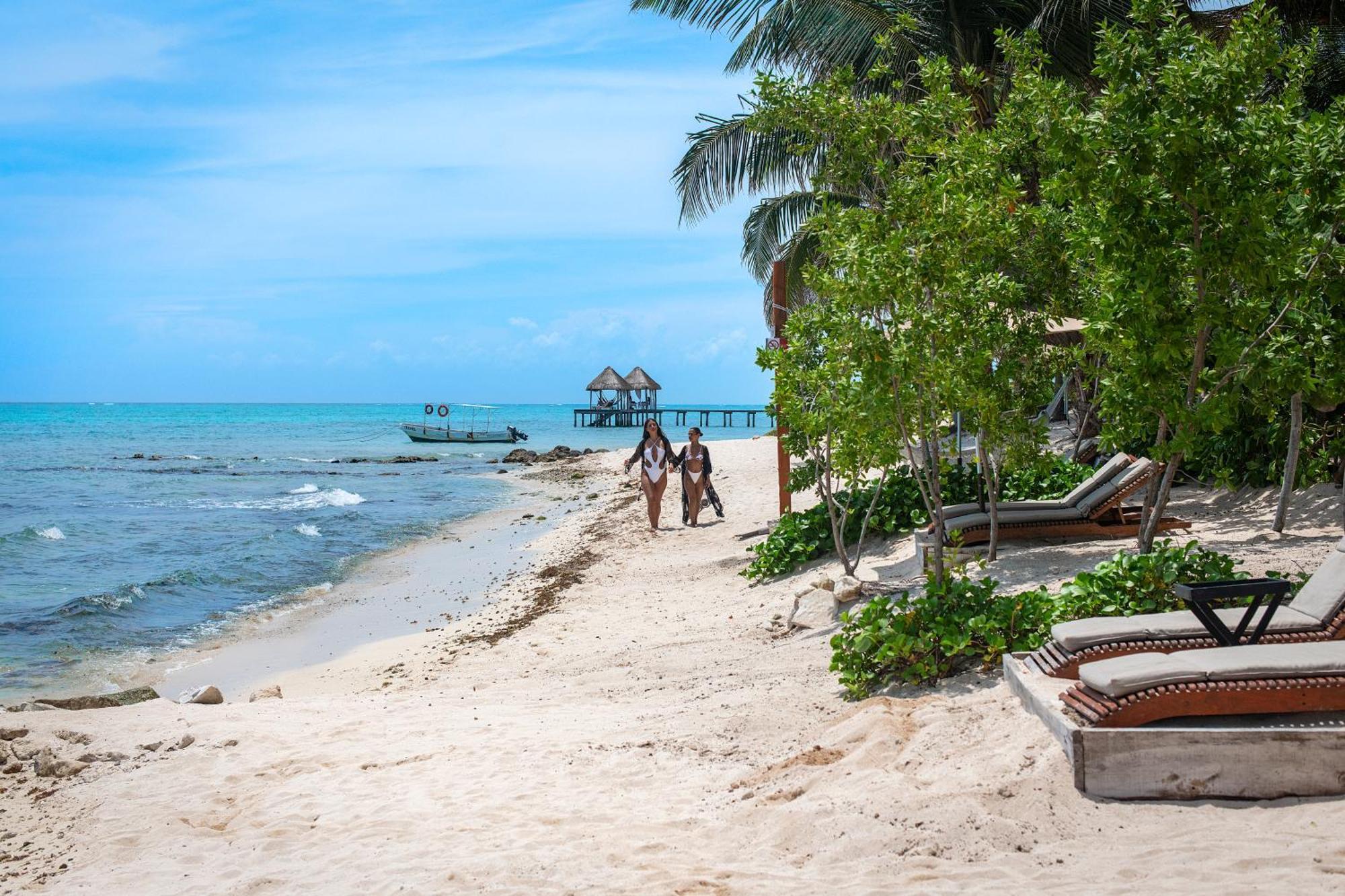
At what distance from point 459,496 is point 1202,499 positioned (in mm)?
18831

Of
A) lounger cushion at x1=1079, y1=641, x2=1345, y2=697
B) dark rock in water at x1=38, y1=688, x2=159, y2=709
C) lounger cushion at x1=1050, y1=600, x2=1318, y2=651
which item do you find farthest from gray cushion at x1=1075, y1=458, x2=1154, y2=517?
dark rock in water at x1=38, y1=688, x2=159, y2=709

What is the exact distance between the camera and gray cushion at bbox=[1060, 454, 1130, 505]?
9.34 metres

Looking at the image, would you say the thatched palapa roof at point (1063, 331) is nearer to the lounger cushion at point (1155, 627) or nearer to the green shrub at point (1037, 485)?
the green shrub at point (1037, 485)

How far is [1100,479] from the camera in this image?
9.47 metres

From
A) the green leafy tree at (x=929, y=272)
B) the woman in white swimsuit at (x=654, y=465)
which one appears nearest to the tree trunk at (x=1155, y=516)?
the green leafy tree at (x=929, y=272)

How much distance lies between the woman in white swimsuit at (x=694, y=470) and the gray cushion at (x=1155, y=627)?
9845 millimetres

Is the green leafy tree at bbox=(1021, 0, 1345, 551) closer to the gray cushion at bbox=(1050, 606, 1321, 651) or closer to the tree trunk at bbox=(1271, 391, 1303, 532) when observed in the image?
the gray cushion at bbox=(1050, 606, 1321, 651)

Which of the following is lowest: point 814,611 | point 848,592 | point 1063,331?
point 814,611

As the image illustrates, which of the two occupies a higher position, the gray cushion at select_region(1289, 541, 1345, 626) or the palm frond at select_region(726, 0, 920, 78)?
the palm frond at select_region(726, 0, 920, 78)

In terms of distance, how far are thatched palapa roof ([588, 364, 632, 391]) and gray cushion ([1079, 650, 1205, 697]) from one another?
200ft

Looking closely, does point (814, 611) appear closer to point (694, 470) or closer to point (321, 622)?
point (321, 622)

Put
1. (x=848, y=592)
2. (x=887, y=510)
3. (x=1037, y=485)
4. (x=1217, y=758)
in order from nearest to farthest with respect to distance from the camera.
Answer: (x=1217, y=758), (x=848, y=592), (x=887, y=510), (x=1037, y=485)

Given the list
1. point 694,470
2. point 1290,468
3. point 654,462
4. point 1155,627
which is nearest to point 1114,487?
point 1290,468

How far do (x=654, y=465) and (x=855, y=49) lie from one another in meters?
6.79
